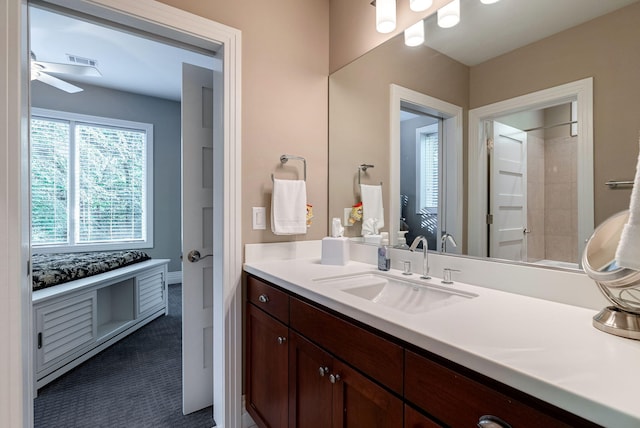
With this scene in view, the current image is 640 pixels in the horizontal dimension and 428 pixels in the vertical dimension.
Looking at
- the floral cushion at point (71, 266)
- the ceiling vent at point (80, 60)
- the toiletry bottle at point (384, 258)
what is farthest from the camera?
the ceiling vent at point (80, 60)

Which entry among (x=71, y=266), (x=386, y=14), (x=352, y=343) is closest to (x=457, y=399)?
(x=352, y=343)

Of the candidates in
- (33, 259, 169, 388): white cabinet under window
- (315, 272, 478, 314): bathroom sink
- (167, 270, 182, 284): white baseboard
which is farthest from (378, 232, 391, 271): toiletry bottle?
(167, 270, 182, 284): white baseboard

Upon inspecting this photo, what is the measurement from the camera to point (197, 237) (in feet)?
6.00

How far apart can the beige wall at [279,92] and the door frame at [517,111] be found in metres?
0.92

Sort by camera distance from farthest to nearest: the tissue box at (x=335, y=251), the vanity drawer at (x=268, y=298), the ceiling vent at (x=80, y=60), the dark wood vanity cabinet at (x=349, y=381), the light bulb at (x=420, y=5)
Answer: the ceiling vent at (x=80, y=60) < the tissue box at (x=335, y=251) < the light bulb at (x=420, y=5) < the vanity drawer at (x=268, y=298) < the dark wood vanity cabinet at (x=349, y=381)

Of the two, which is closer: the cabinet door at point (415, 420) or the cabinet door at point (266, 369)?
the cabinet door at point (415, 420)

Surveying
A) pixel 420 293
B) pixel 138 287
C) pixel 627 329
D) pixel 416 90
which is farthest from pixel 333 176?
pixel 138 287

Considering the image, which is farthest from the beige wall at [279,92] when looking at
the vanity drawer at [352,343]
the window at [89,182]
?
the window at [89,182]

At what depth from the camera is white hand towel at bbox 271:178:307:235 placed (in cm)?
170

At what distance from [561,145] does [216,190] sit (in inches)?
59.0

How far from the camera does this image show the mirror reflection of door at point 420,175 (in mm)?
1435

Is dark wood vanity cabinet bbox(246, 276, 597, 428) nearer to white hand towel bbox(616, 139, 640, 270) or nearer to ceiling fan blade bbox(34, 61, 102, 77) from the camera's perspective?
white hand towel bbox(616, 139, 640, 270)

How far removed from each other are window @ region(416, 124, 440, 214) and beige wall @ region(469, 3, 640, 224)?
45 centimetres

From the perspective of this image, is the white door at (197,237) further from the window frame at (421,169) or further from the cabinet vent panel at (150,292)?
the cabinet vent panel at (150,292)
